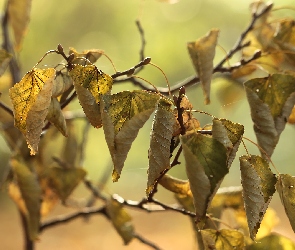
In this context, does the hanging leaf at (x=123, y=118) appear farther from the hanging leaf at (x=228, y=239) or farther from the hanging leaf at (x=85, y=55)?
the hanging leaf at (x=228, y=239)

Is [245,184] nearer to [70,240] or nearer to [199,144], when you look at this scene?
[199,144]

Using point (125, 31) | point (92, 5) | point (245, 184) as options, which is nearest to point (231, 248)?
point (245, 184)

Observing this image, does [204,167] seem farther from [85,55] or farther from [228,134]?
[85,55]

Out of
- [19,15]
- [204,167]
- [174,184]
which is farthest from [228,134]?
[19,15]

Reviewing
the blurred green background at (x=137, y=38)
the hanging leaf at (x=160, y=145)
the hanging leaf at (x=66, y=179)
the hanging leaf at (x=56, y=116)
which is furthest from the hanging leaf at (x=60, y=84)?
the blurred green background at (x=137, y=38)

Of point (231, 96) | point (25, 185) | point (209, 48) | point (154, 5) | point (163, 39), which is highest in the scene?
point (154, 5)

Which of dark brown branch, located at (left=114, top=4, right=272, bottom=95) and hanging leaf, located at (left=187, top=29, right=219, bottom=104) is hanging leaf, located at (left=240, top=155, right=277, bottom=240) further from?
dark brown branch, located at (left=114, top=4, right=272, bottom=95)

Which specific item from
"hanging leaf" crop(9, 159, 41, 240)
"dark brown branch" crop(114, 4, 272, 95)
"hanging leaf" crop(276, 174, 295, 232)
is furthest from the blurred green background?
"hanging leaf" crop(276, 174, 295, 232)
